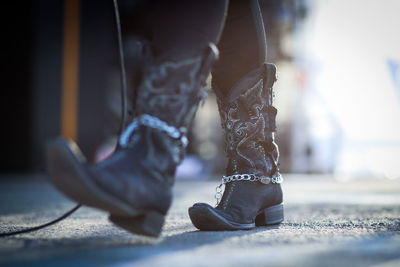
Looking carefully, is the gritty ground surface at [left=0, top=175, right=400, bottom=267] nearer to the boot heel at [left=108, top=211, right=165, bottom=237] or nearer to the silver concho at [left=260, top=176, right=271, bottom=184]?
the boot heel at [left=108, top=211, right=165, bottom=237]

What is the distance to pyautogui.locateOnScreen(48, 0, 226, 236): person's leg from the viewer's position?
2.51 ft

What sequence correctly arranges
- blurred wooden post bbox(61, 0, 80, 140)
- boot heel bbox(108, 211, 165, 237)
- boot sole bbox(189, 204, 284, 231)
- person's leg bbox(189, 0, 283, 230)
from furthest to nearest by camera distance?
blurred wooden post bbox(61, 0, 80, 140)
person's leg bbox(189, 0, 283, 230)
boot sole bbox(189, 204, 284, 231)
boot heel bbox(108, 211, 165, 237)

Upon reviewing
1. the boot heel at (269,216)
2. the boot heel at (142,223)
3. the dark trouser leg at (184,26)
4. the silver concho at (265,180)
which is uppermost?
the dark trouser leg at (184,26)

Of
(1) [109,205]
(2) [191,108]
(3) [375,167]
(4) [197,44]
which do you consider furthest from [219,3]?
(3) [375,167]

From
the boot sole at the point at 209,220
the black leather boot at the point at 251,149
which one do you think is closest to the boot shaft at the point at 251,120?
the black leather boot at the point at 251,149

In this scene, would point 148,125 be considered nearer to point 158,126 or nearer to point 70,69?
point 158,126

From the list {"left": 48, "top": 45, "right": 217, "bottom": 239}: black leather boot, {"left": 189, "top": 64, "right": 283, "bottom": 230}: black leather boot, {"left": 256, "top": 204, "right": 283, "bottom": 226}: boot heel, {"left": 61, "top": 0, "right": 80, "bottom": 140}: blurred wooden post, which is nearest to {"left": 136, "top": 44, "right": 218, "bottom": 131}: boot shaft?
{"left": 48, "top": 45, "right": 217, "bottom": 239}: black leather boot

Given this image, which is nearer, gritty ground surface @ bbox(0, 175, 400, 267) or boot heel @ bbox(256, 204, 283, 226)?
gritty ground surface @ bbox(0, 175, 400, 267)

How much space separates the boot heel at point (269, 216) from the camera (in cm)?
118

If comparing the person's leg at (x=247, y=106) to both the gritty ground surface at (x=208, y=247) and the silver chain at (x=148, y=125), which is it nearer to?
the gritty ground surface at (x=208, y=247)

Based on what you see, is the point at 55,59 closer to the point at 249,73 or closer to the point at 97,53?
the point at 97,53

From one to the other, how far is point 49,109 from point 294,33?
4.81 meters

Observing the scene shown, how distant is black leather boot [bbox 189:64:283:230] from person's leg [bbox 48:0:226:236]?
0.27 meters

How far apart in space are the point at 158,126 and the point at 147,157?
2.5 inches
